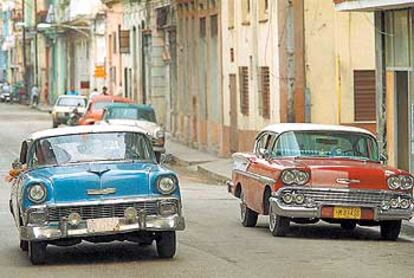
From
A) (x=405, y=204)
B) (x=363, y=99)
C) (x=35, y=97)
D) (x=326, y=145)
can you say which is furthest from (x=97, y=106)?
(x=35, y=97)

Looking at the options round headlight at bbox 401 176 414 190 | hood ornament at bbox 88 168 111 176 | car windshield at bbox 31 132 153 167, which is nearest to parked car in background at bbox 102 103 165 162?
round headlight at bbox 401 176 414 190

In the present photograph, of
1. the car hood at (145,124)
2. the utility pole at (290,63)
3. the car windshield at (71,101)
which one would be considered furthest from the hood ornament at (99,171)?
the car windshield at (71,101)

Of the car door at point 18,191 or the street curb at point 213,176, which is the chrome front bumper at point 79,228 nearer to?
the car door at point 18,191

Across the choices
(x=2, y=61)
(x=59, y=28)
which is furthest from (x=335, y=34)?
(x=2, y=61)

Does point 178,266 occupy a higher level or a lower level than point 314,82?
lower

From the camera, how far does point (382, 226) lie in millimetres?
17859

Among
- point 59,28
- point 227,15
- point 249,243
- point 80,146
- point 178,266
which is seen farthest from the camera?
point 59,28

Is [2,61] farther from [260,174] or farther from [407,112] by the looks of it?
[260,174]

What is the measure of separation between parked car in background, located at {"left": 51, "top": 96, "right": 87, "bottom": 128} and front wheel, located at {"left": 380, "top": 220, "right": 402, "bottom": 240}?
132 ft

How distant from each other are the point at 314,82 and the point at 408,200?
1519cm

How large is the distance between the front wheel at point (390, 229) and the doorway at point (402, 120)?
33.6ft

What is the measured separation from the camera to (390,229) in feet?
58.3

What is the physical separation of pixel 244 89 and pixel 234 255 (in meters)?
22.5

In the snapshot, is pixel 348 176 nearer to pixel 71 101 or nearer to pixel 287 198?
pixel 287 198
